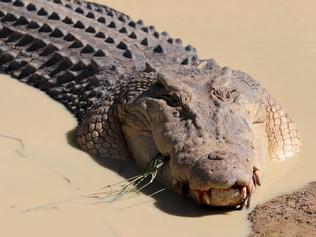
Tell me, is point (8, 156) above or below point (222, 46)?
below

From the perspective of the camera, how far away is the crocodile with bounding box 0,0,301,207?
4.79m

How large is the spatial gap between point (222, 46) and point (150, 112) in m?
2.91

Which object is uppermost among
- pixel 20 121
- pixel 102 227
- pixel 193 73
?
pixel 193 73

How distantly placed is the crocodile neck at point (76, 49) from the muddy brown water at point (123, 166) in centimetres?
18

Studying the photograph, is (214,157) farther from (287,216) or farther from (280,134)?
(280,134)

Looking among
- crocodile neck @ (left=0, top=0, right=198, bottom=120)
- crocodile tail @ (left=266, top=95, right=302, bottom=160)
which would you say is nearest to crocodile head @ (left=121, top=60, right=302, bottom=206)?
crocodile tail @ (left=266, top=95, right=302, bottom=160)

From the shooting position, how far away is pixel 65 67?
674cm

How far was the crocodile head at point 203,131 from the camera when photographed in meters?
4.64

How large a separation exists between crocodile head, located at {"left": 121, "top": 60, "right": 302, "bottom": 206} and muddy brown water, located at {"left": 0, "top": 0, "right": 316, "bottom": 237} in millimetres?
206

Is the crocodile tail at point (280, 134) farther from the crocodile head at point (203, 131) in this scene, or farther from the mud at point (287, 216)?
the mud at point (287, 216)

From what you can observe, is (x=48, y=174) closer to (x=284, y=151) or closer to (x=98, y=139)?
(x=98, y=139)

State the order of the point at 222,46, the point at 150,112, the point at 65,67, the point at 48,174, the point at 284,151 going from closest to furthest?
the point at 48,174
the point at 150,112
the point at 284,151
the point at 65,67
the point at 222,46

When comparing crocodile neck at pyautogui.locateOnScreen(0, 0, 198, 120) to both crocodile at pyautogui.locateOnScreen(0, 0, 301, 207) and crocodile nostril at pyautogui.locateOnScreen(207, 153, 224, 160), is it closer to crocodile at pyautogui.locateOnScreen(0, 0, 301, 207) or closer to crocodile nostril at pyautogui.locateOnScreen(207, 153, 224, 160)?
crocodile at pyautogui.locateOnScreen(0, 0, 301, 207)

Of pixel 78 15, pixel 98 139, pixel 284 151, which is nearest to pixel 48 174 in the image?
pixel 98 139
